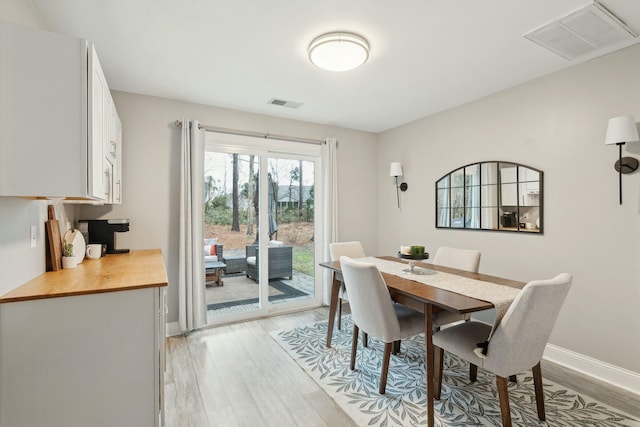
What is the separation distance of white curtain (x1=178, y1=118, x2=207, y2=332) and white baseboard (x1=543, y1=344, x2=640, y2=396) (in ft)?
11.2

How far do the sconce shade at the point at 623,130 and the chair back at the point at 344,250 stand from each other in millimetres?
2380

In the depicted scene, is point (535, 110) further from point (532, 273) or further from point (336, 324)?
point (336, 324)

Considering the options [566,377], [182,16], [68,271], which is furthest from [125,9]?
[566,377]

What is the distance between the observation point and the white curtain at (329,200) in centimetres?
424

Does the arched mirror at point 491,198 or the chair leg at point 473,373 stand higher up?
the arched mirror at point 491,198

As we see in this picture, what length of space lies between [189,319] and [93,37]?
2.64 m

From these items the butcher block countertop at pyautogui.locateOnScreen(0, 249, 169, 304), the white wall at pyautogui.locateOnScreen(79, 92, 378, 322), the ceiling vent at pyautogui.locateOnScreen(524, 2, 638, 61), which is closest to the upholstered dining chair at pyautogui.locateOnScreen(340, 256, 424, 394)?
the butcher block countertop at pyautogui.locateOnScreen(0, 249, 169, 304)

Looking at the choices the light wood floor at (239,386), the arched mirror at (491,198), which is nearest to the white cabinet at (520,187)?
the arched mirror at (491,198)

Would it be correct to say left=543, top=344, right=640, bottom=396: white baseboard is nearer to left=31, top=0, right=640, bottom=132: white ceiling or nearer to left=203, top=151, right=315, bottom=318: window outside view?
left=31, top=0, right=640, bottom=132: white ceiling

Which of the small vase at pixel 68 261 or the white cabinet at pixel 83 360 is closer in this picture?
the white cabinet at pixel 83 360

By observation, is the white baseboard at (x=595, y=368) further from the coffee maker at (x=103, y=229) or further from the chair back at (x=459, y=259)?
the coffee maker at (x=103, y=229)

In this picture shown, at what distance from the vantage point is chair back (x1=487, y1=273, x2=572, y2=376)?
63.5 inches

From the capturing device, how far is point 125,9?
6.26 ft

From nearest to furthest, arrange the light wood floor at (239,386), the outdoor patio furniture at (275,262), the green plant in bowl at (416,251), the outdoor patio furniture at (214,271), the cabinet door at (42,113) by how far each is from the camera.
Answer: the cabinet door at (42,113)
the light wood floor at (239,386)
the green plant in bowl at (416,251)
the outdoor patio furniture at (214,271)
the outdoor patio furniture at (275,262)
